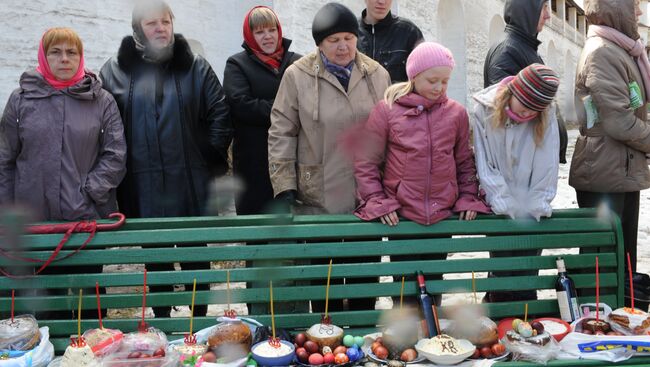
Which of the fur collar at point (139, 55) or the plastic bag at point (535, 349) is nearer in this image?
the plastic bag at point (535, 349)

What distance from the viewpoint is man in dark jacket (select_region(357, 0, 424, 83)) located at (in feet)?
12.2

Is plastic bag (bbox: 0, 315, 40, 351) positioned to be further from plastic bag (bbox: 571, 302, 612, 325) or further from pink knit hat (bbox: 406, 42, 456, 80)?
plastic bag (bbox: 571, 302, 612, 325)

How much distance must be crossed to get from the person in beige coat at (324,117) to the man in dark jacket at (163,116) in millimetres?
516

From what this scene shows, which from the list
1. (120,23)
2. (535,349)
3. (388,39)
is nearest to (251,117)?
(388,39)

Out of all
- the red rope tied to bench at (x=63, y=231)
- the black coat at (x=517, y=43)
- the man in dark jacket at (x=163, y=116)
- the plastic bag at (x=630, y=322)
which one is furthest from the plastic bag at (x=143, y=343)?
the black coat at (x=517, y=43)

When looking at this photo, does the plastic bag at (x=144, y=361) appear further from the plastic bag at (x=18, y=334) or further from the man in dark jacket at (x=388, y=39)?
the man in dark jacket at (x=388, y=39)

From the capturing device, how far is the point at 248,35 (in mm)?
3613

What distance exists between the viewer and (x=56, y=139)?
3102mm

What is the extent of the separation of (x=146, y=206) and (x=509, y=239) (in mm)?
1972

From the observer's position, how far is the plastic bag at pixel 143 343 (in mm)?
2463

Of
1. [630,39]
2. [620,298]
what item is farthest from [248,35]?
[620,298]

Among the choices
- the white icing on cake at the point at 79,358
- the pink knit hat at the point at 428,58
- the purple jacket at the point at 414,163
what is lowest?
the white icing on cake at the point at 79,358

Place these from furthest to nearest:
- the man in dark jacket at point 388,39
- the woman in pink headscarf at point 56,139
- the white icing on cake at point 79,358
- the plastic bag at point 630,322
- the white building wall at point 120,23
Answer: the white building wall at point 120,23
the man in dark jacket at point 388,39
the woman in pink headscarf at point 56,139
the plastic bag at point 630,322
the white icing on cake at point 79,358

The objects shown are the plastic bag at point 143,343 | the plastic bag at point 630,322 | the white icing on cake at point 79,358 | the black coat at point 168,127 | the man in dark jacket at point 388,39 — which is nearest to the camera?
the white icing on cake at point 79,358
